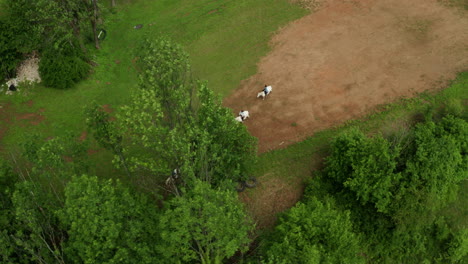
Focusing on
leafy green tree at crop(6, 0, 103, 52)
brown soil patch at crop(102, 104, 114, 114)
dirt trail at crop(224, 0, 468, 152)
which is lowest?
dirt trail at crop(224, 0, 468, 152)

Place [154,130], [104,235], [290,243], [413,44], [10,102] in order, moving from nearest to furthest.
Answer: [104,235] → [154,130] → [290,243] → [10,102] → [413,44]

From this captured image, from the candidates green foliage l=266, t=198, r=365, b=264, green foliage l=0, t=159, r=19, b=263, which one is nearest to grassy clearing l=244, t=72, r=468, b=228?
green foliage l=266, t=198, r=365, b=264

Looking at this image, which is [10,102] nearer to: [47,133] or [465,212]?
[47,133]

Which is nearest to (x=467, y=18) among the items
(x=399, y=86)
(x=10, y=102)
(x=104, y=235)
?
(x=399, y=86)

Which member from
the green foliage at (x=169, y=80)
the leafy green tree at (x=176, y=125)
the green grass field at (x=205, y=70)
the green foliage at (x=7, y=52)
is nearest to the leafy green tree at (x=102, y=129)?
the leafy green tree at (x=176, y=125)

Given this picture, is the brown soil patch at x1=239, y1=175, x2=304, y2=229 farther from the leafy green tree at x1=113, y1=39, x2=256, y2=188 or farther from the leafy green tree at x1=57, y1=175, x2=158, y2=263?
the leafy green tree at x1=57, y1=175, x2=158, y2=263
